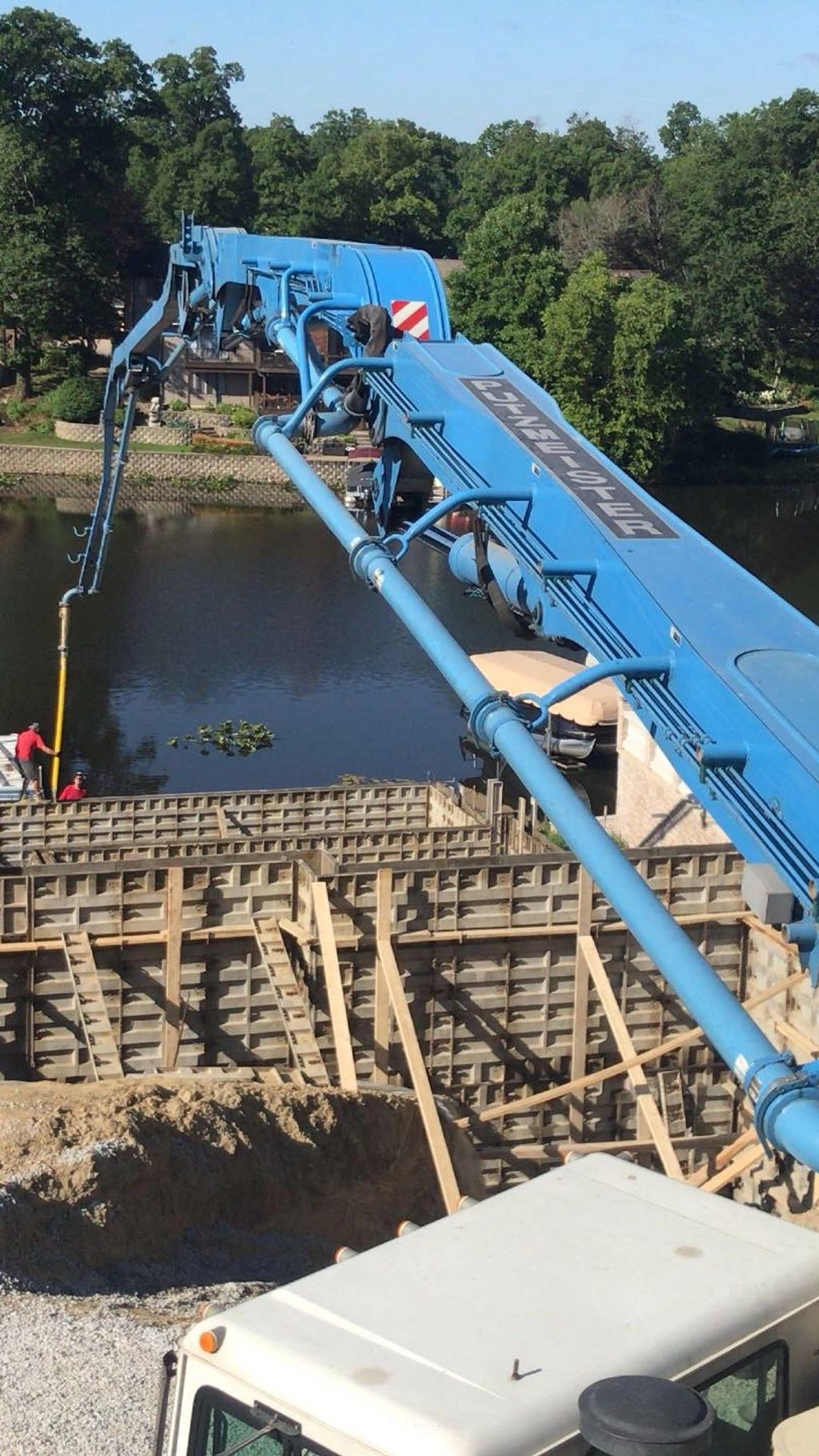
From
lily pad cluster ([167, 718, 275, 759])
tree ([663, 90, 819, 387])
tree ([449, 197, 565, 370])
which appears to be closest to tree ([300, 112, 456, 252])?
tree ([663, 90, 819, 387])

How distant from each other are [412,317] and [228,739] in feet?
69.3

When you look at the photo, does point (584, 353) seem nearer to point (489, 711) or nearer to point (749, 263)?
point (749, 263)

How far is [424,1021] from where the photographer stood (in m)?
14.2

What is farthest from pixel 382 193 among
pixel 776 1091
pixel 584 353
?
pixel 776 1091

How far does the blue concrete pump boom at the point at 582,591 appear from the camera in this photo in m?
7.82

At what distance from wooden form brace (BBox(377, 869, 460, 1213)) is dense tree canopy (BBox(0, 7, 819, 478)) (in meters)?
50.3

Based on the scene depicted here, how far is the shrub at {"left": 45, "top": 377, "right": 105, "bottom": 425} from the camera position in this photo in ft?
219

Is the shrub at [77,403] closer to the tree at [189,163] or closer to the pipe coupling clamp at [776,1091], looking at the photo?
the tree at [189,163]

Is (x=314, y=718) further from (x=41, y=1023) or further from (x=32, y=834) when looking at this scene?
(x=41, y=1023)

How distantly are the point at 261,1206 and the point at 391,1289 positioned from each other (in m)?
5.53

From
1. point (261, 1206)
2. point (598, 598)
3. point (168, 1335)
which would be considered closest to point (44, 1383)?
point (168, 1335)

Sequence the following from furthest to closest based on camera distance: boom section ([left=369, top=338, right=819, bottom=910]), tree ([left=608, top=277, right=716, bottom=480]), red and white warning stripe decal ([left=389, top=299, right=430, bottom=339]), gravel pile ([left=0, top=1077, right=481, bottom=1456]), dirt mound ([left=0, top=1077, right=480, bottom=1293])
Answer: tree ([left=608, top=277, right=716, bottom=480]) < red and white warning stripe decal ([left=389, top=299, right=430, bottom=339]) < dirt mound ([left=0, top=1077, right=480, bottom=1293]) < boom section ([left=369, top=338, right=819, bottom=910]) < gravel pile ([left=0, top=1077, right=481, bottom=1456])

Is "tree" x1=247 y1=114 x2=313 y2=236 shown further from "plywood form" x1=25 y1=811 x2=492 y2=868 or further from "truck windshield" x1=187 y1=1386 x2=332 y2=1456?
"truck windshield" x1=187 y1=1386 x2=332 y2=1456

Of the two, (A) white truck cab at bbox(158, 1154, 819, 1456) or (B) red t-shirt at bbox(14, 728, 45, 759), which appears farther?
(B) red t-shirt at bbox(14, 728, 45, 759)
